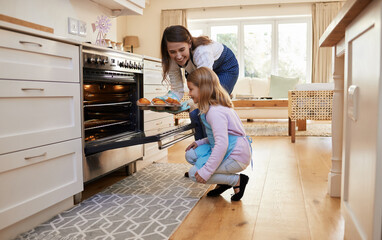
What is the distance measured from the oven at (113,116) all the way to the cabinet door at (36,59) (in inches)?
6.3

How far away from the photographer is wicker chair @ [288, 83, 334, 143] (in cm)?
427

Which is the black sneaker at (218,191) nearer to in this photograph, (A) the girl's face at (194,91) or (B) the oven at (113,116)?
(B) the oven at (113,116)

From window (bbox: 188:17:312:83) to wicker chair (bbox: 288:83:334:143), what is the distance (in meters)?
3.72

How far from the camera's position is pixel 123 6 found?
345cm

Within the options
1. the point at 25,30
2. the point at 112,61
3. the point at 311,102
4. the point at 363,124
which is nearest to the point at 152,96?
the point at 112,61

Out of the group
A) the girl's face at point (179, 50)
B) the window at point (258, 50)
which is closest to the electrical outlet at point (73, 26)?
the girl's face at point (179, 50)

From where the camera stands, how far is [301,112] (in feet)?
14.2

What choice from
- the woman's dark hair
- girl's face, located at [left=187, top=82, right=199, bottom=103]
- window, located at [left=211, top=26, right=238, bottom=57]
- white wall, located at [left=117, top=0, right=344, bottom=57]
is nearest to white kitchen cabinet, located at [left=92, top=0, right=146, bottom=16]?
the woman's dark hair

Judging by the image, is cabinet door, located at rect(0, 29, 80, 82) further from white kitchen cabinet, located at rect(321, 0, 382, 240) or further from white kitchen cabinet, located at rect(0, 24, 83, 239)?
white kitchen cabinet, located at rect(321, 0, 382, 240)

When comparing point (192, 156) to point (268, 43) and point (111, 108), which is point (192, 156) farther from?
point (268, 43)

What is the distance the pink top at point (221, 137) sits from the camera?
6.19ft

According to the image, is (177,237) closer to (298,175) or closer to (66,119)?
(66,119)

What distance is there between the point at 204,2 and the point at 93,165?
21.1 ft

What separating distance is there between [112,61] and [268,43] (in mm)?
6149
